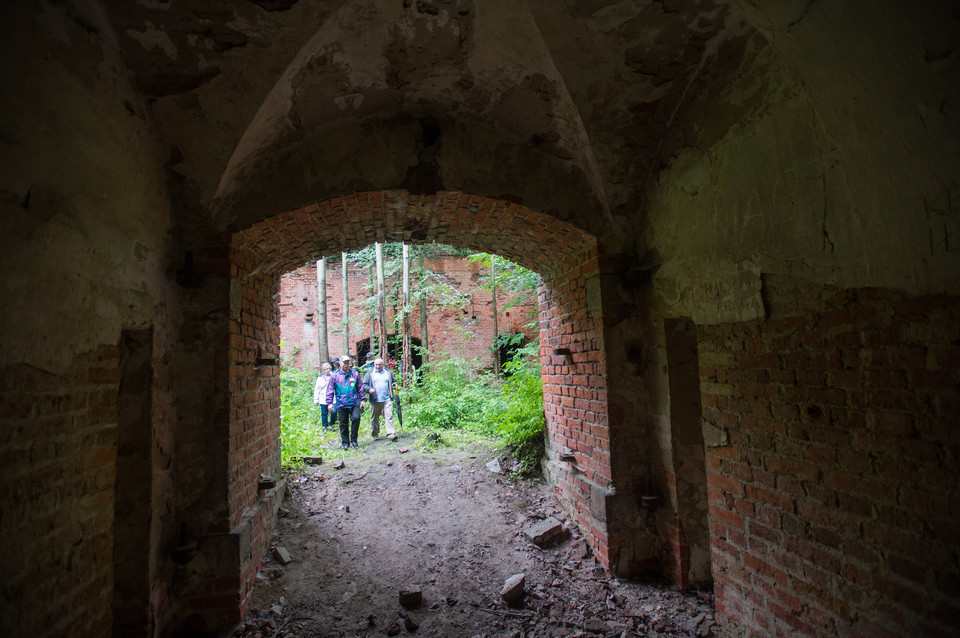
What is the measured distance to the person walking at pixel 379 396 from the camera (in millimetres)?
8117

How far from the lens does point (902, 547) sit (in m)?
1.91

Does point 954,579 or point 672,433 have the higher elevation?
point 672,433

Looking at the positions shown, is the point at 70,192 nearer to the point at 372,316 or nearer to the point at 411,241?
the point at 411,241

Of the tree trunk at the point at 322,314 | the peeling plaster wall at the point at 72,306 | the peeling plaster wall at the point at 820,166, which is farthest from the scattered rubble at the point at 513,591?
the tree trunk at the point at 322,314

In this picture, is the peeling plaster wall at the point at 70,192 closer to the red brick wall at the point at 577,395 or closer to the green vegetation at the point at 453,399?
the red brick wall at the point at 577,395

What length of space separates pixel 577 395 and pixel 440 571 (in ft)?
6.03

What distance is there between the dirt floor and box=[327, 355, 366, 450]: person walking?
1.85 metres

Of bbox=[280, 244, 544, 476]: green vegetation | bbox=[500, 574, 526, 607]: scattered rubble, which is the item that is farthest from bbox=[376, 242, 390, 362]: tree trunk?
bbox=[500, 574, 526, 607]: scattered rubble

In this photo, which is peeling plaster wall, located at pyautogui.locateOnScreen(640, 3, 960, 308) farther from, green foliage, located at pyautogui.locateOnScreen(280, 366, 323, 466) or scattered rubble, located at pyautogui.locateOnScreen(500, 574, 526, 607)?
green foliage, located at pyautogui.locateOnScreen(280, 366, 323, 466)

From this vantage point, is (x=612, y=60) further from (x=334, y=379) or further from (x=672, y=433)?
(x=334, y=379)

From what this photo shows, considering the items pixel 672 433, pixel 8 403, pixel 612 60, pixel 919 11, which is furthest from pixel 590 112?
pixel 8 403

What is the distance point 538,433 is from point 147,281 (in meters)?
4.08

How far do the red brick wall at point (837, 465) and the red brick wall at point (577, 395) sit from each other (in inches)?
37.0

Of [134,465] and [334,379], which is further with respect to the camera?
[334,379]
